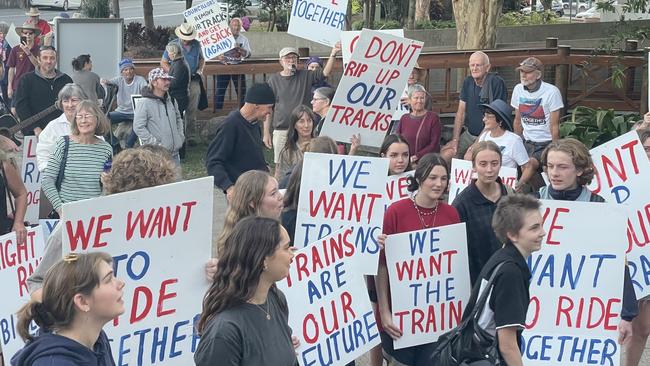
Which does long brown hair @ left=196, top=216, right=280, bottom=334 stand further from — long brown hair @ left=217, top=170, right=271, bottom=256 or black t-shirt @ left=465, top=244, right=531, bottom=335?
black t-shirt @ left=465, top=244, right=531, bottom=335

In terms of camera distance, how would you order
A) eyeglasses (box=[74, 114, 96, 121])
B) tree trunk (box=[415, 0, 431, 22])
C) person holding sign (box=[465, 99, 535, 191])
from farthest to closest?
tree trunk (box=[415, 0, 431, 22]), person holding sign (box=[465, 99, 535, 191]), eyeglasses (box=[74, 114, 96, 121])

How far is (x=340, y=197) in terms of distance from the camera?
22.2ft

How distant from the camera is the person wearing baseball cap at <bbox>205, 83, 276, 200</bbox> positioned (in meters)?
8.21

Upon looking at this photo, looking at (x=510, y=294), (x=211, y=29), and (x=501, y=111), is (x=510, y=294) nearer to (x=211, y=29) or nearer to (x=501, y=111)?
(x=501, y=111)

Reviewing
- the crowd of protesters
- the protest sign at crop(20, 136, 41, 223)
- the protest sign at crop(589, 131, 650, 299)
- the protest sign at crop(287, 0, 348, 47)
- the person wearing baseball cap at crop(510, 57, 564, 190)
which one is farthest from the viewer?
the protest sign at crop(287, 0, 348, 47)

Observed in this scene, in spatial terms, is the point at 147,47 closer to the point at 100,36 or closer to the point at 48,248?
the point at 100,36

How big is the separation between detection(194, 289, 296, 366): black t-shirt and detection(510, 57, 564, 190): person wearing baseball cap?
7496 mm

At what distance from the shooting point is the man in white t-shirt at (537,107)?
11.5 meters

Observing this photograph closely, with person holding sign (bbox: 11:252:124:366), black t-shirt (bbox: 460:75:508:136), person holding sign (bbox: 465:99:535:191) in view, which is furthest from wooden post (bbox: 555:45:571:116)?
person holding sign (bbox: 11:252:124:366)

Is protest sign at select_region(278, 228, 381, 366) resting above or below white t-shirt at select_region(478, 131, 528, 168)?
below

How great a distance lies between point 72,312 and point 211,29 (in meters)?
13.5

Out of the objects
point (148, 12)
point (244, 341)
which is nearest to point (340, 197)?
point (244, 341)

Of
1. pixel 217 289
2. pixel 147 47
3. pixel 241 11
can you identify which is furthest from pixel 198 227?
pixel 241 11

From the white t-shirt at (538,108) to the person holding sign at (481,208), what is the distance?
16.6 ft
